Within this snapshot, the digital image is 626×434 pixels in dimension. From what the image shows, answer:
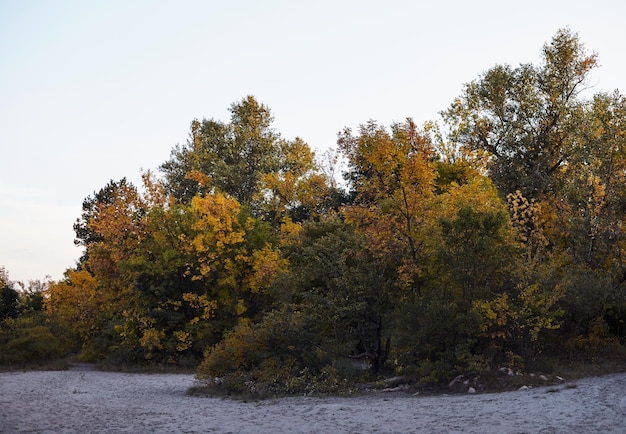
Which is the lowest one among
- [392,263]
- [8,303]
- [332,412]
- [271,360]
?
[332,412]

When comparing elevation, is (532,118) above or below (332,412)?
above

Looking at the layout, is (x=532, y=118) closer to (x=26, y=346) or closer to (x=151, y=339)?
(x=151, y=339)

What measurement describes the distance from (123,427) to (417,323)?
8645mm

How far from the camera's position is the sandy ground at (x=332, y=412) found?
1209 centimetres

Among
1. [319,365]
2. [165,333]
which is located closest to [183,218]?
[165,333]

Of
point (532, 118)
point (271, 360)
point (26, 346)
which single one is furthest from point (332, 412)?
point (532, 118)

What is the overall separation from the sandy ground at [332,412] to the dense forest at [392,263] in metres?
2.24

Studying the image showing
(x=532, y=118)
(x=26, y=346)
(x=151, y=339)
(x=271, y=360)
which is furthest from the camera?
(x=532, y=118)

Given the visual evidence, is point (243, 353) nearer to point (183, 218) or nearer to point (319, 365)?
point (319, 365)

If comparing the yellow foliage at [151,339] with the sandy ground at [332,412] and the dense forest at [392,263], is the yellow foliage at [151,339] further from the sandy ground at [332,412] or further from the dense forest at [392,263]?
the sandy ground at [332,412]

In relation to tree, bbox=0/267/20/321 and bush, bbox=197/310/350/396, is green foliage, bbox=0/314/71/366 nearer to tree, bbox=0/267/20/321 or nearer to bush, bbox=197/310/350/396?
tree, bbox=0/267/20/321

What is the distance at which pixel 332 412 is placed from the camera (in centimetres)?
1452

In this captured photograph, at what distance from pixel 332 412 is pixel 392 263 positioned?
697 centimetres

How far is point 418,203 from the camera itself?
2016 centimetres
